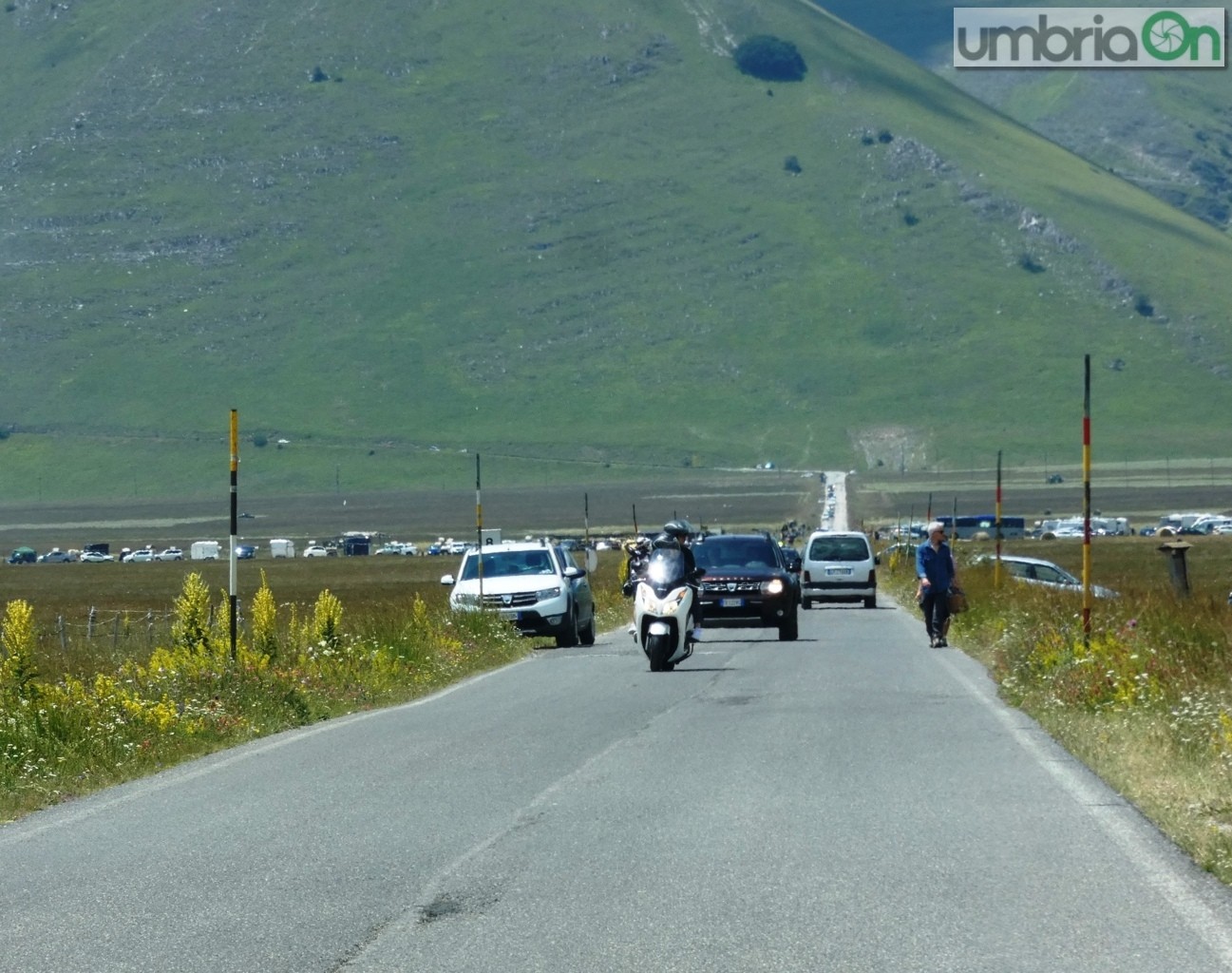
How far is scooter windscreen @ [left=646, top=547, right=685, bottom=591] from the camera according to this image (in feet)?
82.7

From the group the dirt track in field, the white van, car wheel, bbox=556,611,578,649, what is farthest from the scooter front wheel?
the dirt track in field

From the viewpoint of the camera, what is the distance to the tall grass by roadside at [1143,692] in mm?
12500

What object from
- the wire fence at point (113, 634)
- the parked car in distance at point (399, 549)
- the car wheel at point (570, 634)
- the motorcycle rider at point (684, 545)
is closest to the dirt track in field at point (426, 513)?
the parked car in distance at point (399, 549)

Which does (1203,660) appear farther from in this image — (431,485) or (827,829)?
(431,485)

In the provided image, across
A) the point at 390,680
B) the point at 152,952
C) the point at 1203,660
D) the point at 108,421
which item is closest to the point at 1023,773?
the point at 1203,660

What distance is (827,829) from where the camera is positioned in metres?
11.8

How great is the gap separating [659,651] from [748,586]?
8.11 m

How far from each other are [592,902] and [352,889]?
1.19 metres

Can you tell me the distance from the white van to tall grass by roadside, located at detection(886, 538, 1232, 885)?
16.5 meters

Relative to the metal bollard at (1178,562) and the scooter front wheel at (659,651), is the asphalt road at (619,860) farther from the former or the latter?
the metal bollard at (1178,562)

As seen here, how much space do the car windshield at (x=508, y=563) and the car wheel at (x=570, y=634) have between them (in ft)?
3.80

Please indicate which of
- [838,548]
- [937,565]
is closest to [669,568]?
[937,565]

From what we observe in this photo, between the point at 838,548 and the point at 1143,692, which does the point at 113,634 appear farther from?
the point at 1143,692

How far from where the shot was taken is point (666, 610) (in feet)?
82.6
